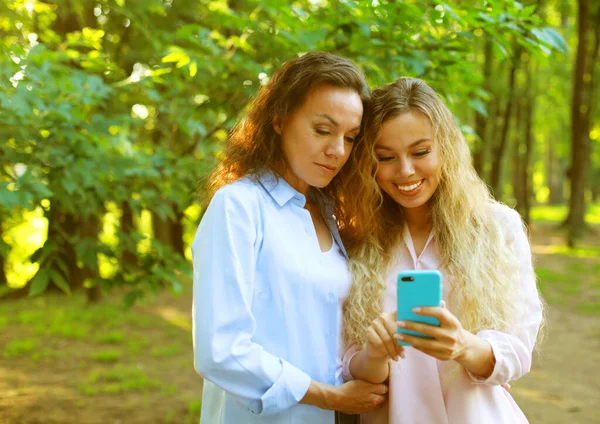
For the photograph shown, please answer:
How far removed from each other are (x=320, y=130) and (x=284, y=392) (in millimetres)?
973

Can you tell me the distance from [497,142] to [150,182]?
1535cm

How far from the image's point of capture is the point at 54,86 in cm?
355

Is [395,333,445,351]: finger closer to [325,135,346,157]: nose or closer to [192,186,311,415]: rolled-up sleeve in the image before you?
[192,186,311,415]: rolled-up sleeve

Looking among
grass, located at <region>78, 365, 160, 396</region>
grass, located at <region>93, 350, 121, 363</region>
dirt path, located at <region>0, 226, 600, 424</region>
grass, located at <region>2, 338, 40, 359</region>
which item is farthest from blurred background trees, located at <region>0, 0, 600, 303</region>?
grass, located at <region>2, 338, 40, 359</region>

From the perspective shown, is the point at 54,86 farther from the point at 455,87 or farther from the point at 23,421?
the point at 23,421

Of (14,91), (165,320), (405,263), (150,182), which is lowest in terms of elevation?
(165,320)

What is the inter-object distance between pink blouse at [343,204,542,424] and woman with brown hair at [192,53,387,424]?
0.33 feet

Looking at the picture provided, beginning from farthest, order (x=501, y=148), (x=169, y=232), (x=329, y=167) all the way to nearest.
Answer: (x=501, y=148) → (x=169, y=232) → (x=329, y=167)

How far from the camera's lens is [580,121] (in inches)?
565

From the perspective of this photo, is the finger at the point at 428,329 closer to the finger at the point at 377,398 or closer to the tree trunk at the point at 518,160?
the finger at the point at 377,398

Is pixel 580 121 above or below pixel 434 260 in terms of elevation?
above

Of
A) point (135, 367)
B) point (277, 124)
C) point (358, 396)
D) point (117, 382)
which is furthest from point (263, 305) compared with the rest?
point (135, 367)

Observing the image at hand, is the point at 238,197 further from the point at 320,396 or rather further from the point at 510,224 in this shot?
the point at 510,224

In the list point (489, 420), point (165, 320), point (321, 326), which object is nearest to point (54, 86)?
point (321, 326)
